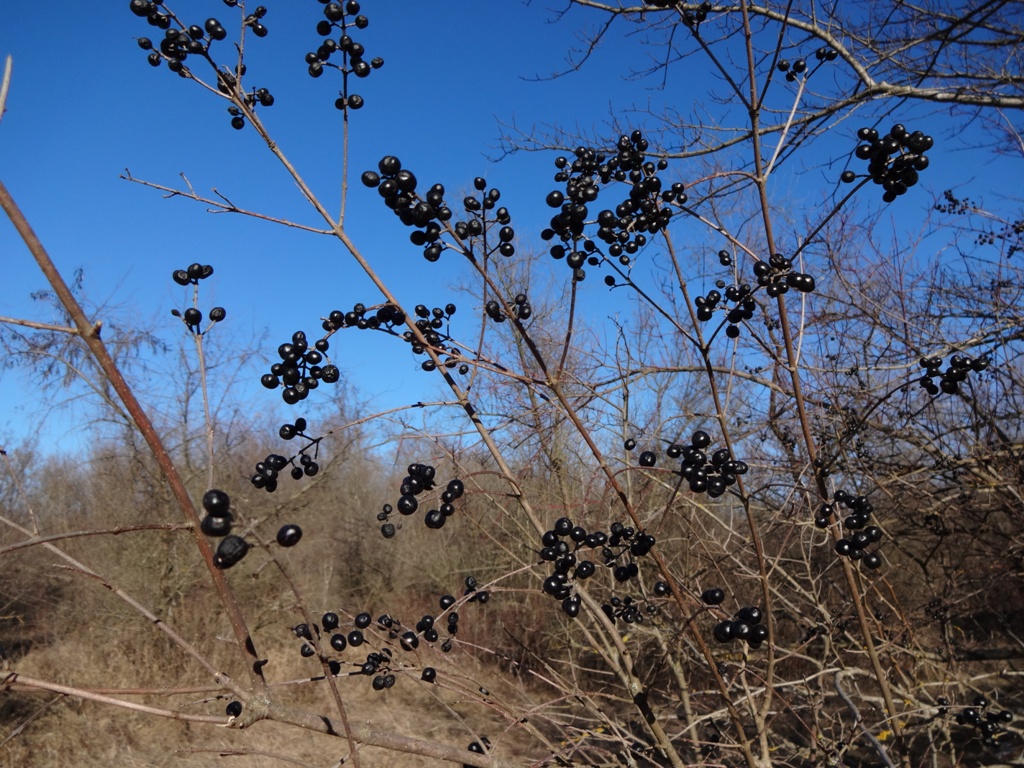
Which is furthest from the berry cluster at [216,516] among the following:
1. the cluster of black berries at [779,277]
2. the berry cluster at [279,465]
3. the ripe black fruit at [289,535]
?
the cluster of black berries at [779,277]

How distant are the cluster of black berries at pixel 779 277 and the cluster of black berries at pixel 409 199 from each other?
79cm

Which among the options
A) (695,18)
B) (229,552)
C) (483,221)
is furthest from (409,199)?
(695,18)

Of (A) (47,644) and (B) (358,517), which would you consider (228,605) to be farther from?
(B) (358,517)

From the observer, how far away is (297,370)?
5.72 ft

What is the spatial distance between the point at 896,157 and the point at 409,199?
120 cm

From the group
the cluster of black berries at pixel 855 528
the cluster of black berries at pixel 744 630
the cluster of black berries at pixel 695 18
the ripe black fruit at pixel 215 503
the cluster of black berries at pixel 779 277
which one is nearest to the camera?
the ripe black fruit at pixel 215 503

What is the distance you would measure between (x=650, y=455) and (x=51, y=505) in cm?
1377

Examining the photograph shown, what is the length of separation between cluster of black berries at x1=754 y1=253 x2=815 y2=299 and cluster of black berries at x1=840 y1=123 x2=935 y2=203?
29 cm

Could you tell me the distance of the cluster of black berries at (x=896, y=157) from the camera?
5.10 ft

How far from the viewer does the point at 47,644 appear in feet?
37.2

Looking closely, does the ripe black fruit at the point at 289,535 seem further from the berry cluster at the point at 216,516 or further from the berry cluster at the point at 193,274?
the berry cluster at the point at 193,274

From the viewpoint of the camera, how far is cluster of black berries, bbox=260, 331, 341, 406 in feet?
5.58

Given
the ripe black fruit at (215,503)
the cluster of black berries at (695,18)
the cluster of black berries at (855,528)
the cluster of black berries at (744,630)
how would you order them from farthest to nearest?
the cluster of black berries at (695,18) → the cluster of black berries at (855,528) → the cluster of black berries at (744,630) → the ripe black fruit at (215,503)

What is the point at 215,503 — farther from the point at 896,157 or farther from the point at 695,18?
the point at 695,18
